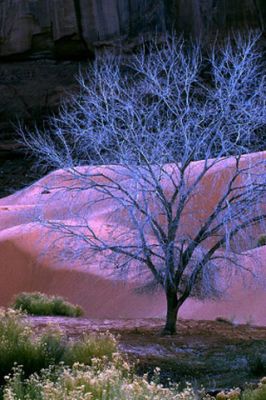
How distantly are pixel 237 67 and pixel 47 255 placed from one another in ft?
32.9

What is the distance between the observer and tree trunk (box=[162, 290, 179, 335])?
1528 centimetres

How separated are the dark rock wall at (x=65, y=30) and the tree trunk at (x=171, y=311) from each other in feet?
122

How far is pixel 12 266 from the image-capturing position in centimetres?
2509

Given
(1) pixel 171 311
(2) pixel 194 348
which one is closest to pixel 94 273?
(1) pixel 171 311

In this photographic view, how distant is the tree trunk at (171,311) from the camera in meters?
15.3

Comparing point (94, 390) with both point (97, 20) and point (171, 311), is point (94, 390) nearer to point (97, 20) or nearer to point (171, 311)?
point (171, 311)

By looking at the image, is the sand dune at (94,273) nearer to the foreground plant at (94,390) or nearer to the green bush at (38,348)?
the green bush at (38,348)

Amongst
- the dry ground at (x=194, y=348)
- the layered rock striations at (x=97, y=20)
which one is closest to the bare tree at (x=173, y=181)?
the dry ground at (x=194, y=348)

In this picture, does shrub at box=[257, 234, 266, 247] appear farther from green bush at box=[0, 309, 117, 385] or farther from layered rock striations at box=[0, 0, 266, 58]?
layered rock striations at box=[0, 0, 266, 58]

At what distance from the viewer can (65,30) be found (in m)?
53.2

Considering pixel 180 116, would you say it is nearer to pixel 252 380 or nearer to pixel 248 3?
pixel 252 380

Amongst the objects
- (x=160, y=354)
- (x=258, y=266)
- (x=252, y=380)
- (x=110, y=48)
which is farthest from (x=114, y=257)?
(x=110, y=48)

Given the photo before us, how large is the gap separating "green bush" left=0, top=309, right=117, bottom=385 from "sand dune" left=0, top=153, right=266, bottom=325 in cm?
585

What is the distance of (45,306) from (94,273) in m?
3.56
